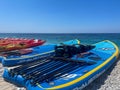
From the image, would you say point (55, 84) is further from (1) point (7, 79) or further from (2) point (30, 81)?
(1) point (7, 79)

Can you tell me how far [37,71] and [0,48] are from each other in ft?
20.5

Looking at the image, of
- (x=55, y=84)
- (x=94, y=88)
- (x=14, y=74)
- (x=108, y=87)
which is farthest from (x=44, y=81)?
(x=108, y=87)

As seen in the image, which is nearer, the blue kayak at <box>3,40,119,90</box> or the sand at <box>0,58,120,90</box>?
the blue kayak at <box>3,40,119,90</box>

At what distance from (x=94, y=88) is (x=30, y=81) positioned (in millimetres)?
2197

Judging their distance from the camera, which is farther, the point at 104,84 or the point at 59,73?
the point at 104,84

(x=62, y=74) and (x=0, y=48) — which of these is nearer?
(x=62, y=74)

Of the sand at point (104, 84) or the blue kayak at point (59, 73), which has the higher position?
the blue kayak at point (59, 73)

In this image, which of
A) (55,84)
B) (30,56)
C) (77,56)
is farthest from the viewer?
(30,56)

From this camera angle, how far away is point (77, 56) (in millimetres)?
7688

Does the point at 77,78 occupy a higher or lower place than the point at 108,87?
higher

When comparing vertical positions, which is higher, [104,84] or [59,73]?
[59,73]

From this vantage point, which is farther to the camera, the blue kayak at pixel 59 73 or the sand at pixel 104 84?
the sand at pixel 104 84

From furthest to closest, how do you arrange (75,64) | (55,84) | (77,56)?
(77,56) → (75,64) → (55,84)

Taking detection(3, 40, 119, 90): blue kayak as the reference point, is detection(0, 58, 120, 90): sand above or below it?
below
